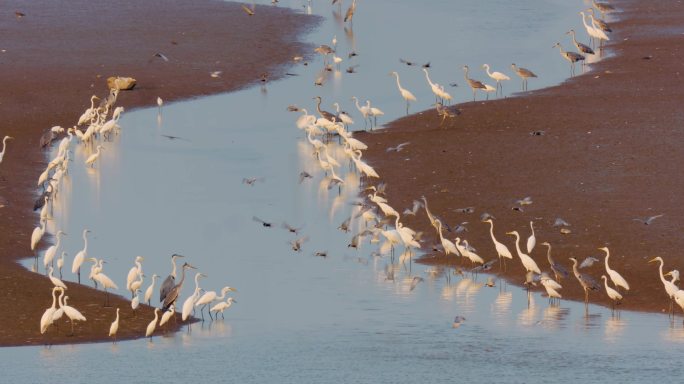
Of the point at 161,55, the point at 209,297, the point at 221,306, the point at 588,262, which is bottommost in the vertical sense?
the point at 221,306

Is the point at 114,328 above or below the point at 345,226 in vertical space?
below

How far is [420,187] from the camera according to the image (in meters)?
24.3

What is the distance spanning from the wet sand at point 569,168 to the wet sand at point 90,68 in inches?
234

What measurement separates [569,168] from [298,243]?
5.68 m

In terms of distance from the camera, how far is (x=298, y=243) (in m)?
21.6

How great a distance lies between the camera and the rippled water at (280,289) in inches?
601

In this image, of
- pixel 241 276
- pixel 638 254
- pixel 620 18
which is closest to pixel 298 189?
pixel 241 276

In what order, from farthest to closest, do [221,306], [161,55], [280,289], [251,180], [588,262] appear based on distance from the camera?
1. [161,55]
2. [251,180]
3. [588,262]
4. [280,289]
5. [221,306]

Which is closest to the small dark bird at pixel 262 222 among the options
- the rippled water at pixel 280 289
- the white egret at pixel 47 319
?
the rippled water at pixel 280 289

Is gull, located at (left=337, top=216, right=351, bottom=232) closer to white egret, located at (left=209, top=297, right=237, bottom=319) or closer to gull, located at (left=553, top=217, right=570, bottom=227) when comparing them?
gull, located at (left=553, top=217, right=570, bottom=227)

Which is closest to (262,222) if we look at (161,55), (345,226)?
(345,226)

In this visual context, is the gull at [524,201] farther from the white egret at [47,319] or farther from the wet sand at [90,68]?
the white egret at [47,319]

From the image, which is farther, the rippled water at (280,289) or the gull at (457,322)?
the gull at (457,322)

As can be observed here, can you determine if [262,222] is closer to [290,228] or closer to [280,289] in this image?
[290,228]
